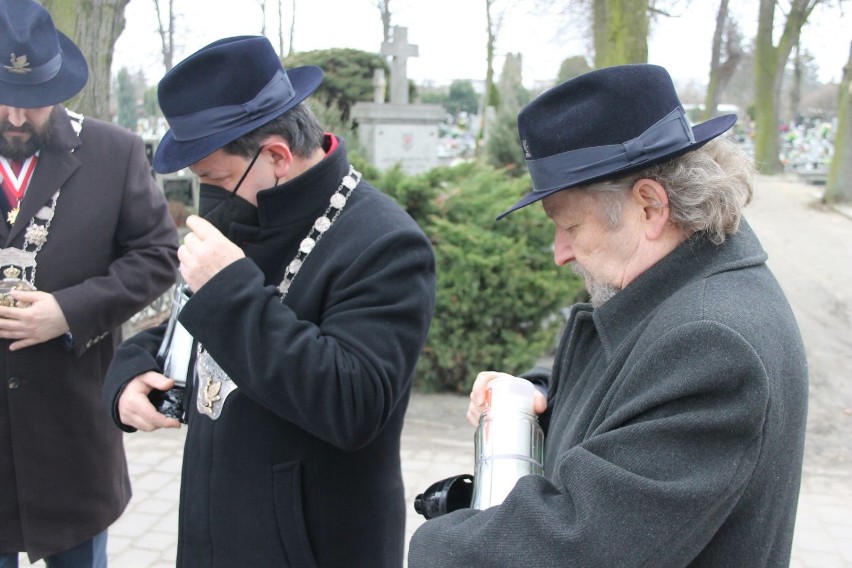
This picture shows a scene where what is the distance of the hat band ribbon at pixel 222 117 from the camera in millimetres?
1860

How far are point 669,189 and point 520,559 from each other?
630 mm

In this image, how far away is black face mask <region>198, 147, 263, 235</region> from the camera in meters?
1.91

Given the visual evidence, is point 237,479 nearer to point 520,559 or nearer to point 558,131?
point 520,559

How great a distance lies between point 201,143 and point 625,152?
983mm

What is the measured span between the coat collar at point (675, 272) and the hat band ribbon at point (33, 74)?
6.39 feet

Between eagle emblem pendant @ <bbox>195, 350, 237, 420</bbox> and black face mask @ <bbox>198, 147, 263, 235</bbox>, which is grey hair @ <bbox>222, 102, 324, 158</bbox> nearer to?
→ black face mask @ <bbox>198, 147, 263, 235</bbox>

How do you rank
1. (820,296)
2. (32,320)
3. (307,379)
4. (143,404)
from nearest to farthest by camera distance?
(307,379) < (143,404) < (32,320) < (820,296)

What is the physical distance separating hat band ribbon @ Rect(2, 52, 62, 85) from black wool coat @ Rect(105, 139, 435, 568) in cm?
104

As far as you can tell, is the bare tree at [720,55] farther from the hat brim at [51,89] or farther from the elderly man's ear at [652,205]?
the elderly man's ear at [652,205]

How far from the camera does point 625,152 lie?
1.34 metres

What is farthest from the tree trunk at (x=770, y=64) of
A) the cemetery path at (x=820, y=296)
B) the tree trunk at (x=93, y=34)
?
the tree trunk at (x=93, y=34)

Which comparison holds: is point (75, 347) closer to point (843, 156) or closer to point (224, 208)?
point (224, 208)

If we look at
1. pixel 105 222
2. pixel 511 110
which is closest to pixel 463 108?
pixel 511 110

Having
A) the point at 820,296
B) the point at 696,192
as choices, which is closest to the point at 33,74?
the point at 696,192
